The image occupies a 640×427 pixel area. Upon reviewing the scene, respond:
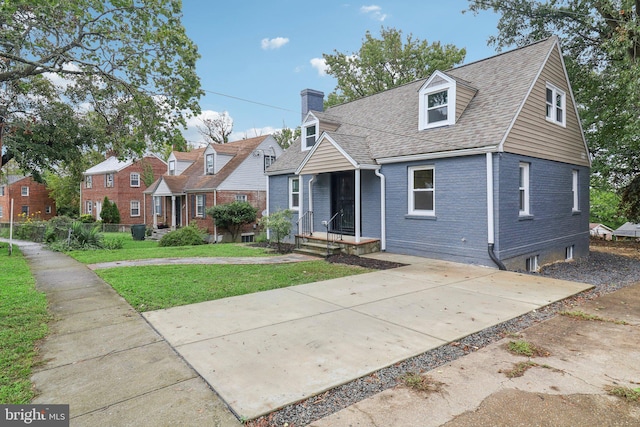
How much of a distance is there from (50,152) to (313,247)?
1250cm

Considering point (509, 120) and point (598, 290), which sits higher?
point (509, 120)

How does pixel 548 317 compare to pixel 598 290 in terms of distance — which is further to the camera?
pixel 598 290

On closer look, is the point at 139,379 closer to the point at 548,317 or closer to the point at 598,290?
the point at 548,317

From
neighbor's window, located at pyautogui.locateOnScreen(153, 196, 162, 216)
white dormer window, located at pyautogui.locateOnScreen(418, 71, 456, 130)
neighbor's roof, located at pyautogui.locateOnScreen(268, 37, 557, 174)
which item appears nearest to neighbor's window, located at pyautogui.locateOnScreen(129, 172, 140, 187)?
neighbor's window, located at pyautogui.locateOnScreen(153, 196, 162, 216)

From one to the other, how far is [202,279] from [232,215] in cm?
1251

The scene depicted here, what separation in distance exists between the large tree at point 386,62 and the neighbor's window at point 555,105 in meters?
16.9

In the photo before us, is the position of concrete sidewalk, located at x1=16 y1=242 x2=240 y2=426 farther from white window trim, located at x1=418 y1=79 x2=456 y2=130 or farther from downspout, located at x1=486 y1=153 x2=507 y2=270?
A: white window trim, located at x1=418 y1=79 x2=456 y2=130

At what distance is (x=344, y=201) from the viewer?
13.5 m

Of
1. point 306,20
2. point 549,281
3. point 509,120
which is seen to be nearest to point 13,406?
point 549,281

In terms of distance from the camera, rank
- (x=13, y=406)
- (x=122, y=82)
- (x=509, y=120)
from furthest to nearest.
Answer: (x=509, y=120)
(x=122, y=82)
(x=13, y=406)

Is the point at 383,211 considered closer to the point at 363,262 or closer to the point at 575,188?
the point at 363,262

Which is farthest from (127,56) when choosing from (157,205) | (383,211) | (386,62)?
(386,62)

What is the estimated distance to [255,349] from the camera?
4129 millimetres

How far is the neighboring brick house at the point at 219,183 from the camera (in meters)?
22.4
